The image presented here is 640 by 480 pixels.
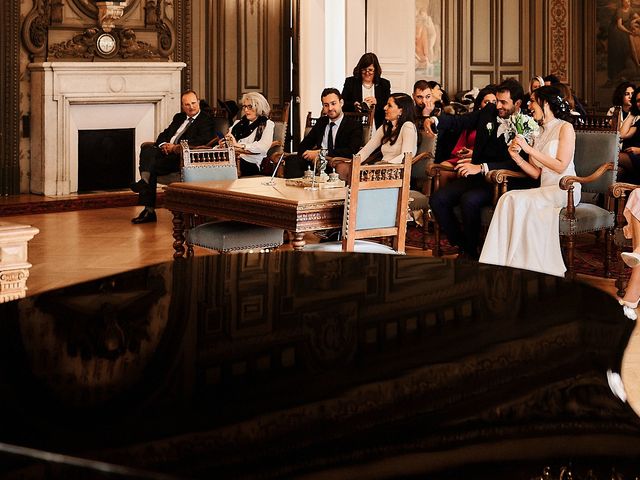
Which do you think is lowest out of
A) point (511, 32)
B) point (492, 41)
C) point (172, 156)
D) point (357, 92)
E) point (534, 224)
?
point (534, 224)

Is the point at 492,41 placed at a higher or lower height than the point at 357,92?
higher

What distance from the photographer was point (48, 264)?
7395 mm

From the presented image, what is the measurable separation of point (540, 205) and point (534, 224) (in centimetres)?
15

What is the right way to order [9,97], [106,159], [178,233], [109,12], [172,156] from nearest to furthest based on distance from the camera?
[178,233], [172,156], [9,97], [109,12], [106,159]

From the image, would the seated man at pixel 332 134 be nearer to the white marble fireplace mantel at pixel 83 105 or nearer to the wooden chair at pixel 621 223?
the wooden chair at pixel 621 223

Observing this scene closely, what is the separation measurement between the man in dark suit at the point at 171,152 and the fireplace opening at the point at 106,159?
2.02 meters

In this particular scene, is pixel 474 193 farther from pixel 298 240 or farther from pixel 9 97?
pixel 9 97

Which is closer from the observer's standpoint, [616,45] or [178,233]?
[178,233]

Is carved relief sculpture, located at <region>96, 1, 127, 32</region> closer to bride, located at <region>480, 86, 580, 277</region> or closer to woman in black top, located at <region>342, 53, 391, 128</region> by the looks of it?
woman in black top, located at <region>342, 53, 391, 128</region>

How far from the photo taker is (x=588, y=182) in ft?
22.9

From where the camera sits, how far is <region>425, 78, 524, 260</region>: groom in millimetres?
6867

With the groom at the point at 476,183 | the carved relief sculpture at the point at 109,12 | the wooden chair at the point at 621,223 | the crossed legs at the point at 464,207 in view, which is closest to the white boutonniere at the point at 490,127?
the groom at the point at 476,183

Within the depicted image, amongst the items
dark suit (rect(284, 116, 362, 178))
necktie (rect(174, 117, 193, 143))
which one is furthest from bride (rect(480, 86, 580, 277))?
necktie (rect(174, 117, 193, 143))

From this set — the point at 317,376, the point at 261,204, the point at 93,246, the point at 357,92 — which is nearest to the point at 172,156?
the point at 93,246
